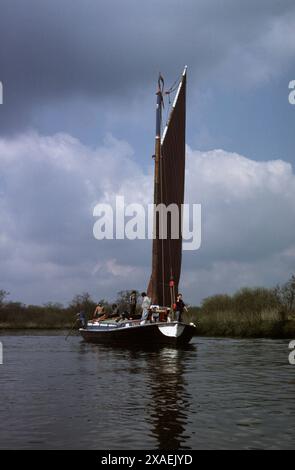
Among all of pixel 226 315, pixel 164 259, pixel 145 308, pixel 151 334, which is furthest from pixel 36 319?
pixel 151 334

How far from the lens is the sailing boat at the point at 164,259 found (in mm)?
29844

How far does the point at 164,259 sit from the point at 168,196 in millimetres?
3552

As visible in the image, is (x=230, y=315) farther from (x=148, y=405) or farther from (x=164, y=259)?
(x=148, y=405)

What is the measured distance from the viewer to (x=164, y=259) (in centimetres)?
3294

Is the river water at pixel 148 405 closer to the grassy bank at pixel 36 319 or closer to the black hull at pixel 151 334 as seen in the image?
the black hull at pixel 151 334

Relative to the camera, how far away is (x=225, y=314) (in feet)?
151

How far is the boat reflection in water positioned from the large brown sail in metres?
10.2

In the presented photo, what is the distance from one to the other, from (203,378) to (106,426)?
7.29m

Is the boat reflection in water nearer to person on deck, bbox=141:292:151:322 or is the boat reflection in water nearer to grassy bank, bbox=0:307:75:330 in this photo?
person on deck, bbox=141:292:151:322

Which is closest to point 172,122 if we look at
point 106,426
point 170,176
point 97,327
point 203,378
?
point 170,176

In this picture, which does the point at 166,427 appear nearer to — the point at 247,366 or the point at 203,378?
the point at 203,378

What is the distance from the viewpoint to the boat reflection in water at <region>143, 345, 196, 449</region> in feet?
30.0

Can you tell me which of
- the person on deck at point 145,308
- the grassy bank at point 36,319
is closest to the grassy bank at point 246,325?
the person on deck at point 145,308

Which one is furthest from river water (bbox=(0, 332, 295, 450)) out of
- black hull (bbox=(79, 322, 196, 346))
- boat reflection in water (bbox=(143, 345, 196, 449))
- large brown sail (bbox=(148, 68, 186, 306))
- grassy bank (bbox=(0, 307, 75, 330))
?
grassy bank (bbox=(0, 307, 75, 330))
